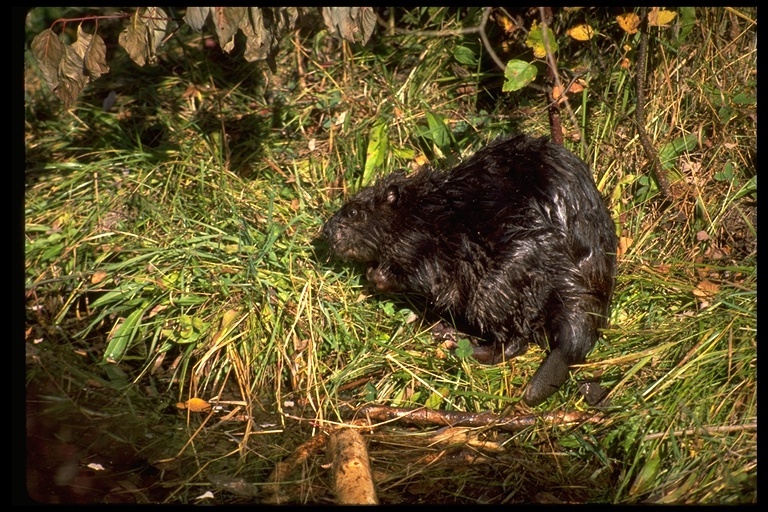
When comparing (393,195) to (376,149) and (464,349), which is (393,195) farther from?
(464,349)

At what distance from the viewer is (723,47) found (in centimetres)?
423

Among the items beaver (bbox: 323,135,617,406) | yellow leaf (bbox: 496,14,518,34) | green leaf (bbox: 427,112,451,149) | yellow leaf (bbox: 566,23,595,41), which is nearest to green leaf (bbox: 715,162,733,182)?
beaver (bbox: 323,135,617,406)

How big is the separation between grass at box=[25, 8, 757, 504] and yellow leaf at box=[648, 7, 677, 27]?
0.21 metres

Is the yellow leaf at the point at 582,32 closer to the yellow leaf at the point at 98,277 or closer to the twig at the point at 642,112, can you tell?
the twig at the point at 642,112

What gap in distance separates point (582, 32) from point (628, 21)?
0.82 ft

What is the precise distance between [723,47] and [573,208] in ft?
4.23

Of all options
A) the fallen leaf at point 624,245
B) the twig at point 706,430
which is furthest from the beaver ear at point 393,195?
the twig at point 706,430

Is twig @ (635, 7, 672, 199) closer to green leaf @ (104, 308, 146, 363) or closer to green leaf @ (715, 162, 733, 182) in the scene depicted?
green leaf @ (715, 162, 733, 182)

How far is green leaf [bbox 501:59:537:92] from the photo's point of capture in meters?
4.09

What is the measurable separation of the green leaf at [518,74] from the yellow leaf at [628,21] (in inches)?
16.8

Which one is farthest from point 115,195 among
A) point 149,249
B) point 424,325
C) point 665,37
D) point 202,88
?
point 665,37

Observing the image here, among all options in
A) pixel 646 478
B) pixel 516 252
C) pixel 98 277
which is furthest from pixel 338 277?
pixel 646 478

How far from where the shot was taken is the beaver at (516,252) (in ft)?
11.7

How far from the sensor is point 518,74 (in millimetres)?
4113
